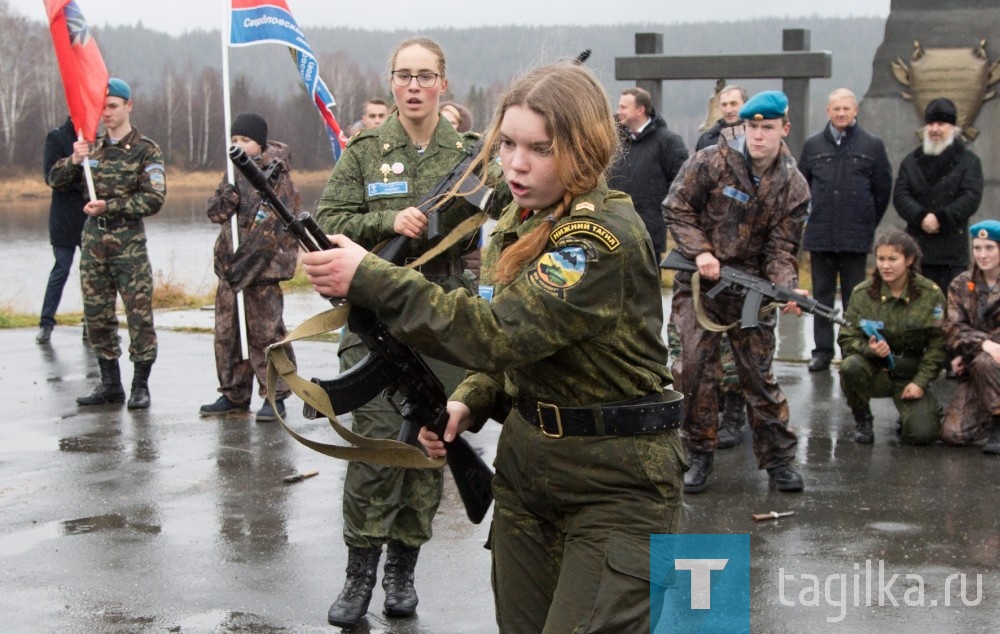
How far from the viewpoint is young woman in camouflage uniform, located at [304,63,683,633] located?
306 centimetres

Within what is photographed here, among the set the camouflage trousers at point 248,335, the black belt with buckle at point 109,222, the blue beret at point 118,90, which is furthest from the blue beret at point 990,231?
the blue beret at point 118,90

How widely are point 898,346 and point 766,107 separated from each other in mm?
2305

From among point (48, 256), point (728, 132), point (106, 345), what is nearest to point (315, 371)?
point (106, 345)

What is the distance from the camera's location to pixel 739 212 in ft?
21.9

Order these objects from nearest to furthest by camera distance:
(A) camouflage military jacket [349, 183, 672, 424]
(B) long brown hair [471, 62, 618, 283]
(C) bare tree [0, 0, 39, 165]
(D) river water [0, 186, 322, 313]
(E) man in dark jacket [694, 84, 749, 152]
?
(A) camouflage military jacket [349, 183, 672, 424], (B) long brown hair [471, 62, 618, 283], (E) man in dark jacket [694, 84, 749, 152], (D) river water [0, 186, 322, 313], (C) bare tree [0, 0, 39, 165]

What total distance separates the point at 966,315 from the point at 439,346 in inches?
223

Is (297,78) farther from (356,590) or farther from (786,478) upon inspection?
(356,590)

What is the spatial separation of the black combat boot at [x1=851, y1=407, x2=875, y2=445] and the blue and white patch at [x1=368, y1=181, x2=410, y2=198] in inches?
158

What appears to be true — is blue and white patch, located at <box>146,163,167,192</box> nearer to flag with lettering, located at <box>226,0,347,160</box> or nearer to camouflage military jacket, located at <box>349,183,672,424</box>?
flag with lettering, located at <box>226,0,347,160</box>

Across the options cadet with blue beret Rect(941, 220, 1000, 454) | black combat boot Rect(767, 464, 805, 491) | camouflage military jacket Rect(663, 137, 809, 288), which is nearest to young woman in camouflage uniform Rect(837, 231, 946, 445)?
cadet with blue beret Rect(941, 220, 1000, 454)

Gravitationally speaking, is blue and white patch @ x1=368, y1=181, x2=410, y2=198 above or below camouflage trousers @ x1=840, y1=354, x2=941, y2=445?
above

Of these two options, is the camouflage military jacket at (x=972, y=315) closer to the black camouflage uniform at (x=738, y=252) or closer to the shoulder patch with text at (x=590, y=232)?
the black camouflage uniform at (x=738, y=252)

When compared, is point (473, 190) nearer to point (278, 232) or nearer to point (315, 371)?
point (278, 232)

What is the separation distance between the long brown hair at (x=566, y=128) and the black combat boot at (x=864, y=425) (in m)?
5.08
